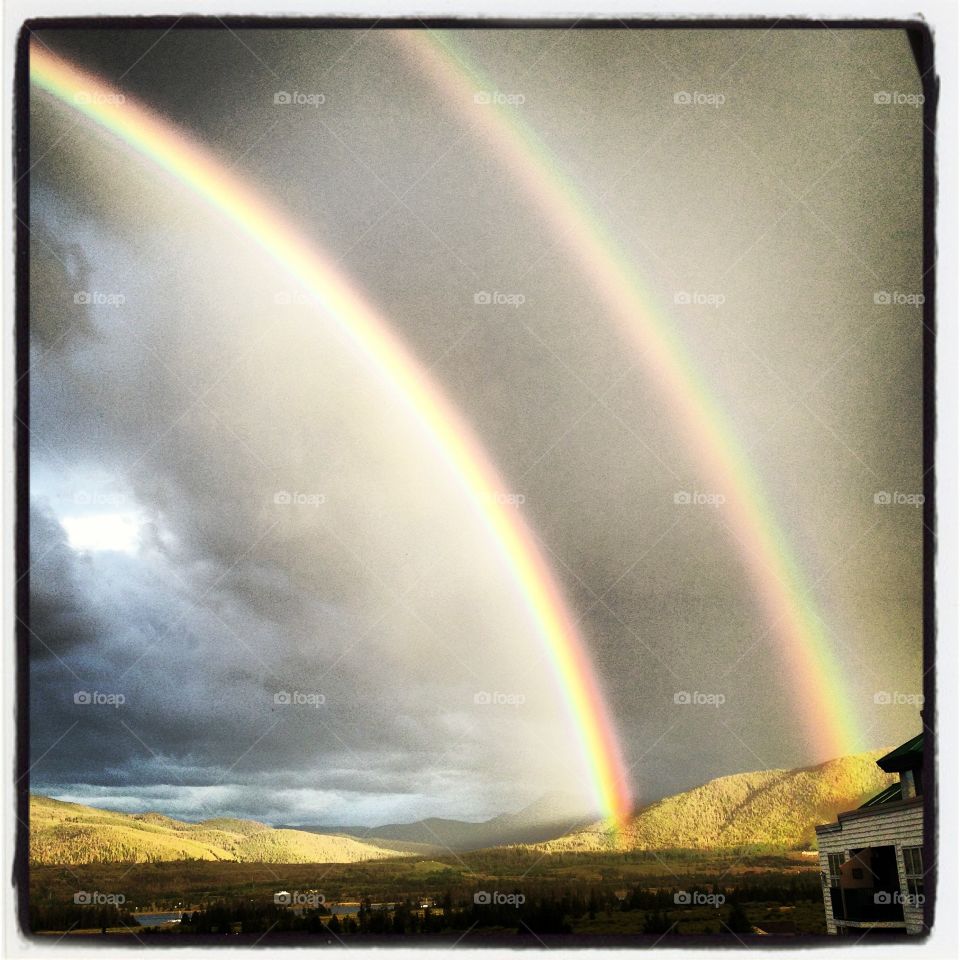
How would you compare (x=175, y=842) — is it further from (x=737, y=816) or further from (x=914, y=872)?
(x=914, y=872)

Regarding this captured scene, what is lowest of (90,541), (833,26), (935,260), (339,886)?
(339,886)

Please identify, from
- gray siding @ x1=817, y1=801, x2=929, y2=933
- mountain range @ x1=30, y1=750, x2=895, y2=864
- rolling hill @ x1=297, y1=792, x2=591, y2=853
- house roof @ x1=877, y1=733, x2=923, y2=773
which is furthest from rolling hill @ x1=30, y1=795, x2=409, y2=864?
house roof @ x1=877, y1=733, x2=923, y2=773

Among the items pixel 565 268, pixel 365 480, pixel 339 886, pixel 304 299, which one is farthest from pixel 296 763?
pixel 565 268

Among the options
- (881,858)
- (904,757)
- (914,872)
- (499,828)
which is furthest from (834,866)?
(499,828)

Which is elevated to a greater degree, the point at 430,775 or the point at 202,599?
the point at 202,599

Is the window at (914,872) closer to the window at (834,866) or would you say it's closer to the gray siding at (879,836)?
the gray siding at (879,836)

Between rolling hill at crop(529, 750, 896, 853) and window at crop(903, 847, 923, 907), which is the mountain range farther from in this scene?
window at crop(903, 847, 923, 907)

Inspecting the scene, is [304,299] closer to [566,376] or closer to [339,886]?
[566,376]
